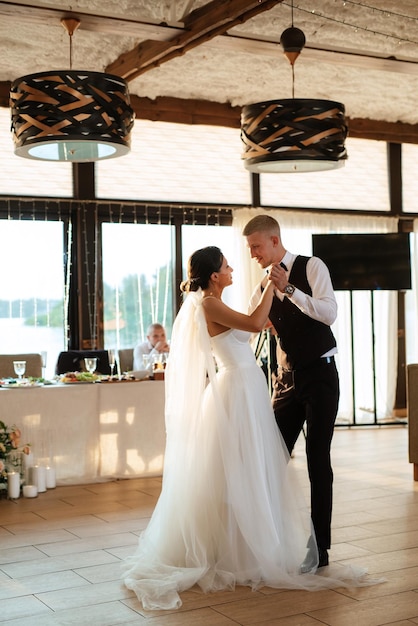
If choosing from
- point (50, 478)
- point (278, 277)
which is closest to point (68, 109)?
point (278, 277)

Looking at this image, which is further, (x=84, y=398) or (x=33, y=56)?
(x=33, y=56)

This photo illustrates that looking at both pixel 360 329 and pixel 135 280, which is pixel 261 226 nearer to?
pixel 135 280

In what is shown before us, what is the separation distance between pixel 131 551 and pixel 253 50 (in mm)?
3295

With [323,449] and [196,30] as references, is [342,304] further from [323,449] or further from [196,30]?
[323,449]

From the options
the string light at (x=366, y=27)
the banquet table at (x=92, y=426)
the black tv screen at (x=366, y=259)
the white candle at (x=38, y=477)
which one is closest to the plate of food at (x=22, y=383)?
the banquet table at (x=92, y=426)

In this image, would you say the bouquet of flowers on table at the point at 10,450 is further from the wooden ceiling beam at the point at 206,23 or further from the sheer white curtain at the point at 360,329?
the sheer white curtain at the point at 360,329

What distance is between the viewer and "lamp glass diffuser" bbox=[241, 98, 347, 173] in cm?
411

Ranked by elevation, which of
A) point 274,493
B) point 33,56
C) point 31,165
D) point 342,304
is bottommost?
point 274,493

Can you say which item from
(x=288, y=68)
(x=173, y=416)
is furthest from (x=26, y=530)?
(x=288, y=68)

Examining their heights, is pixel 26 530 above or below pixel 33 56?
below

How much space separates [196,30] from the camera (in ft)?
18.3

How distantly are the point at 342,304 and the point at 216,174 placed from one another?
6.55 ft

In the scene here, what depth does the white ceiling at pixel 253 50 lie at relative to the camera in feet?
18.3

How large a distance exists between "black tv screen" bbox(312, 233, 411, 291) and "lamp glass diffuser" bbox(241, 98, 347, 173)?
172 inches
